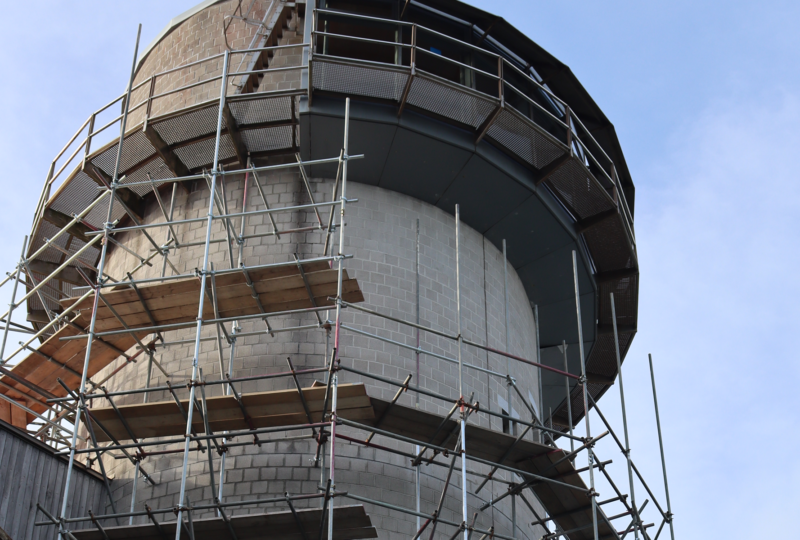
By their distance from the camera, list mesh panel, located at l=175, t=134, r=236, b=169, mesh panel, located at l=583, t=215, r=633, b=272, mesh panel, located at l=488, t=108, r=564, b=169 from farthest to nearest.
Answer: mesh panel, located at l=583, t=215, r=633, b=272 < mesh panel, located at l=175, t=134, r=236, b=169 < mesh panel, located at l=488, t=108, r=564, b=169

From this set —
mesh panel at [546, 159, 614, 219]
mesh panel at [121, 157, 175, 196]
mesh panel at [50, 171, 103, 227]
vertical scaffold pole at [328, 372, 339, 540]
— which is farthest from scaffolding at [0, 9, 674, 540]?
mesh panel at [546, 159, 614, 219]

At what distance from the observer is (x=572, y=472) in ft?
50.5

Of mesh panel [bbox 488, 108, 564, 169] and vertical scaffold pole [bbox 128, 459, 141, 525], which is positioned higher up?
mesh panel [bbox 488, 108, 564, 169]

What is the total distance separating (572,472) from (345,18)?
9.24 m

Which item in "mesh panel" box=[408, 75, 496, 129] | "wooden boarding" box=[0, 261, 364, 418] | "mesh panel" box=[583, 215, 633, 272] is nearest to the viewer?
"wooden boarding" box=[0, 261, 364, 418]

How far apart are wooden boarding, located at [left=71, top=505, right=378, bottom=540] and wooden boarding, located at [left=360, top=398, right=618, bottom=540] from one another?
172 centimetres

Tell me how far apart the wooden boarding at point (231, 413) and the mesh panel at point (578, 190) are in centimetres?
694

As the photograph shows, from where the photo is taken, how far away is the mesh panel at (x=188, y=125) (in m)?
17.1

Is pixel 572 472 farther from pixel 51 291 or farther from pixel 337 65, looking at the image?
pixel 51 291

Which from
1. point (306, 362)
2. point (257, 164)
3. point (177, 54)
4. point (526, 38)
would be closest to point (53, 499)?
point (306, 362)

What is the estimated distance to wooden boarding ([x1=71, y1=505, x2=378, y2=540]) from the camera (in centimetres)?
1230

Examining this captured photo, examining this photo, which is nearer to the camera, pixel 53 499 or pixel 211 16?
pixel 53 499

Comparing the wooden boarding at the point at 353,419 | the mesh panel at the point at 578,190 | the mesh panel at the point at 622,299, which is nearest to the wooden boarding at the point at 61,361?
the wooden boarding at the point at 353,419

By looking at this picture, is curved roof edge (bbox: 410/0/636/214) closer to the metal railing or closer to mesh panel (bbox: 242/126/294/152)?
the metal railing
